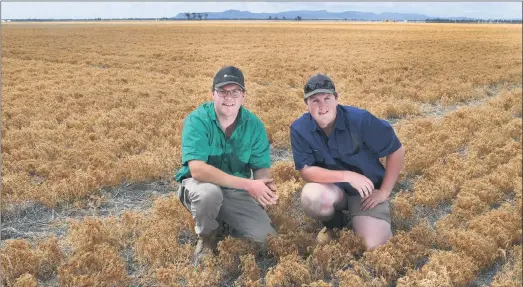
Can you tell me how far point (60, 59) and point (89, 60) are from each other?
2.35 metres

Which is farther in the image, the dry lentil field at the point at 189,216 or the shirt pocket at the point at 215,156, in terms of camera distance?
the shirt pocket at the point at 215,156

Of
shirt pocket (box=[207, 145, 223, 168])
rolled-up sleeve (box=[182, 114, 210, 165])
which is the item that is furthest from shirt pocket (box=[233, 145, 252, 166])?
rolled-up sleeve (box=[182, 114, 210, 165])

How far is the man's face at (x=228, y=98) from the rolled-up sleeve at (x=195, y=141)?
26cm

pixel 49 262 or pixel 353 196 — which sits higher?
pixel 353 196

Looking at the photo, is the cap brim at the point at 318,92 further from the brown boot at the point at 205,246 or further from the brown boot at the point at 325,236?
the brown boot at the point at 205,246

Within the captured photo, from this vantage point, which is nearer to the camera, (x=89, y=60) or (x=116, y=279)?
(x=116, y=279)

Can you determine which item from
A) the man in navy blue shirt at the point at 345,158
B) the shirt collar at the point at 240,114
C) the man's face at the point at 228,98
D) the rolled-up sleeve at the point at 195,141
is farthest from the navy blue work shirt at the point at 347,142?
the rolled-up sleeve at the point at 195,141

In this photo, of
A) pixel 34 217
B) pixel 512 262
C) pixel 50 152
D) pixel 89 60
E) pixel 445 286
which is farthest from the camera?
pixel 89 60

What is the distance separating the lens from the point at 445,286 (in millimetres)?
3727

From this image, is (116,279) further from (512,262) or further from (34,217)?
(512,262)

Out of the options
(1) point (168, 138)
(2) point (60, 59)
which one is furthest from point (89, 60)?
(1) point (168, 138)

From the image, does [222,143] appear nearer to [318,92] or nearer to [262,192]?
[262,192]

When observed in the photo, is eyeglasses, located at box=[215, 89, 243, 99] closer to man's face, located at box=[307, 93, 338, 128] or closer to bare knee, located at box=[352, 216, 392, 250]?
man's face, located at box=[307, 93, 338, 128]

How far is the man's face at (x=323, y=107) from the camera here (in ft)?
13.7
